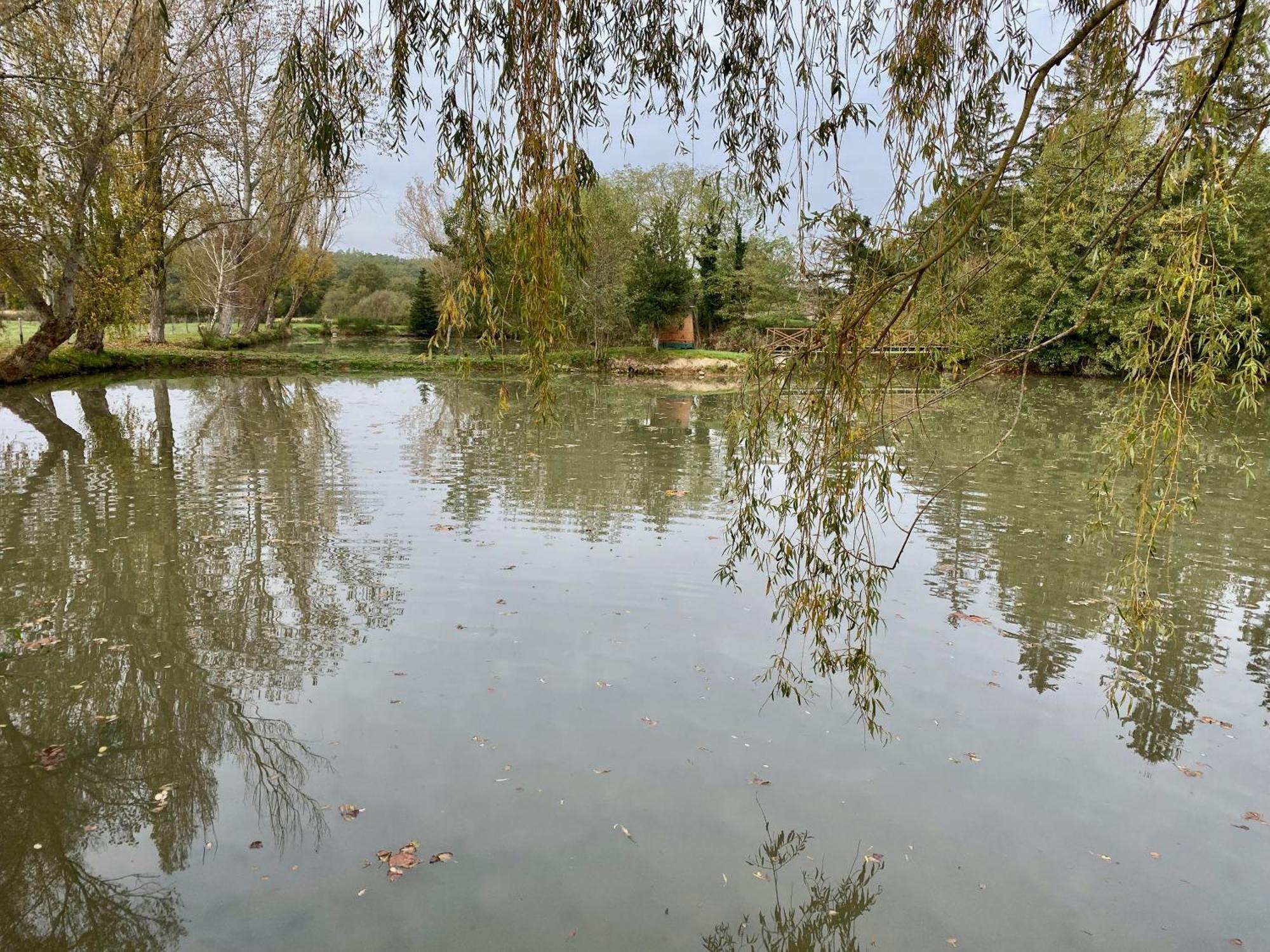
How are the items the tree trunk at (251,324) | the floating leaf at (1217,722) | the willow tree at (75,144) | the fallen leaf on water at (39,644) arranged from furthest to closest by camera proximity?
the tree trunk at (251,324) → the willow tree at (75,144) → the fallen leaf on water at (39,644) → the floating leaf at (1217,722)

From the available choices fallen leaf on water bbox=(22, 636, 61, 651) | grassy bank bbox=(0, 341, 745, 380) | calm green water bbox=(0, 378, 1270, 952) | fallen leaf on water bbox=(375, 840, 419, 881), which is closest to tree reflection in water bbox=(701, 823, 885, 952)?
calm green water bbox=(0, 378, 1270, 952)

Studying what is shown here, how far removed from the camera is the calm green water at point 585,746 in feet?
10.6

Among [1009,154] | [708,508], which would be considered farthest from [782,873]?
[708,508]

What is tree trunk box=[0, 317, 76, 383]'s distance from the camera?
19609mm

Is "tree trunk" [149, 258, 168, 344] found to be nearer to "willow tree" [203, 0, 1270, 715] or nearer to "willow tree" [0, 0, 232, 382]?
"willow tree" [0, 0, 232, 382]

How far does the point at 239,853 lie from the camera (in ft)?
11.5

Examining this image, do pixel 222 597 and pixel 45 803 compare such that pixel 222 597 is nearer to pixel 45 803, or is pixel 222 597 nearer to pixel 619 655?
pixel 45 803

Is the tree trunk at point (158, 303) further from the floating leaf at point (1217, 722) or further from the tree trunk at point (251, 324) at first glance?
the floating leaf at point (1217, 722)

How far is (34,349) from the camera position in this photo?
19.9 metres

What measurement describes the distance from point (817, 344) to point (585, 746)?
251 centimetres

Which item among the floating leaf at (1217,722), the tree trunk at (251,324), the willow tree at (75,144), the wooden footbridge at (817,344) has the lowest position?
the floating leaf at (1217,722)

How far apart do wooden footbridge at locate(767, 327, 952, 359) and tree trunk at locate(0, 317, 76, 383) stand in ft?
71.4

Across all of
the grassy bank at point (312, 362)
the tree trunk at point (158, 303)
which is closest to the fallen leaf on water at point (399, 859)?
the grassy bank at point (312, 362)

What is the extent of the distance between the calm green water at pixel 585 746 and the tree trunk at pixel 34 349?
1334cm
